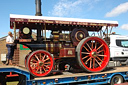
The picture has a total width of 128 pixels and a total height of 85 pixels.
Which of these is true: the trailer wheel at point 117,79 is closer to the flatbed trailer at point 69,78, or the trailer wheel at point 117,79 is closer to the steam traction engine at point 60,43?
the flatbed trailer at point 69,78

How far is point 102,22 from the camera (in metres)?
7.02

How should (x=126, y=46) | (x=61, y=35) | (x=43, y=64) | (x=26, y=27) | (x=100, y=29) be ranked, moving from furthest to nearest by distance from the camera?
(x=126, y=46) → (x=100, y=29) → (x=61, y=35) → (x=26, y=27) → (x=43, y=64)

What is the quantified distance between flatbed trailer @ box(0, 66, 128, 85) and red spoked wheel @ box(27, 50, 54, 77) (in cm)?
30

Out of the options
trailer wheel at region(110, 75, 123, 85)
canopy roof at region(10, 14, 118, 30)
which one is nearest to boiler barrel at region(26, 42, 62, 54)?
canopy roof at region(10, 14, 118, 30)

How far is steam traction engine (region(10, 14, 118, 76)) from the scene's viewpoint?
19.6 feet

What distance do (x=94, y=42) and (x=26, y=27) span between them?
3.49m

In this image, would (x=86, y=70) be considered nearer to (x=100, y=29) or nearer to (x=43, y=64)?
(x=43, y=64)

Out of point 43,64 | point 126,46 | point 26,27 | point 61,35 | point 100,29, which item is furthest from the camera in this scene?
point 126,46

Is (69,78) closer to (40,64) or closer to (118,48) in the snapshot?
(40,64)

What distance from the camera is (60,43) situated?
6773 millimetres

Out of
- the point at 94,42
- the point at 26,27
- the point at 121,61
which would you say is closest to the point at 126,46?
the point at 121,61

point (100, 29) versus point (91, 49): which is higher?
point (100, 29)

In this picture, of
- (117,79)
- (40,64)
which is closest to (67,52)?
(40,64)

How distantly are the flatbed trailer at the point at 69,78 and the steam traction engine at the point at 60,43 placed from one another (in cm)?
46
